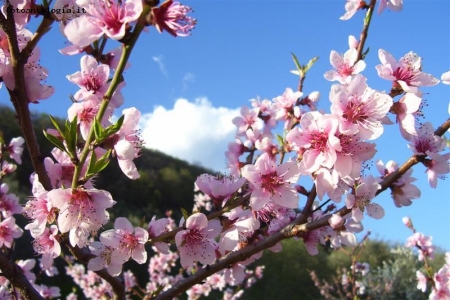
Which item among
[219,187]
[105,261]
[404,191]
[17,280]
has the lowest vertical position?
[17,280]

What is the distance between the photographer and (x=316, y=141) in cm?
124

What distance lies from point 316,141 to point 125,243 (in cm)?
71

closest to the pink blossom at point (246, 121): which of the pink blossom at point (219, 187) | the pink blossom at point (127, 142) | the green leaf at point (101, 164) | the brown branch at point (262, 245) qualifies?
the brown branch at point (262, 245)

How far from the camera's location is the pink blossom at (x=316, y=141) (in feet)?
3.84

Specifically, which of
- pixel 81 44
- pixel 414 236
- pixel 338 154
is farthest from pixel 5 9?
pixel 414 236

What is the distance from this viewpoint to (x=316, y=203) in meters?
1.97

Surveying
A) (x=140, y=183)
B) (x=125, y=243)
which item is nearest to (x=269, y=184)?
(x=125, y=243)

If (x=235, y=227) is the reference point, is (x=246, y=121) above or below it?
above

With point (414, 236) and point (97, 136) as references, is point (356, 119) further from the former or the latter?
point (414, 236)

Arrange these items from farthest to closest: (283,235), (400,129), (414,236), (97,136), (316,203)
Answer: (414,236) < (316,203) < (283,235) < (400,129) < (97,136)

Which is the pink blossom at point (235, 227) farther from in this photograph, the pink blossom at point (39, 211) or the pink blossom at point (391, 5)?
the pink blossom at point (391, 5)

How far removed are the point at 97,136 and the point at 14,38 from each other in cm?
33

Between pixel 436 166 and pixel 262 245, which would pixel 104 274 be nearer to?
pixel 262 245

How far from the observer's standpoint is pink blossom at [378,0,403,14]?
1.76 metres
